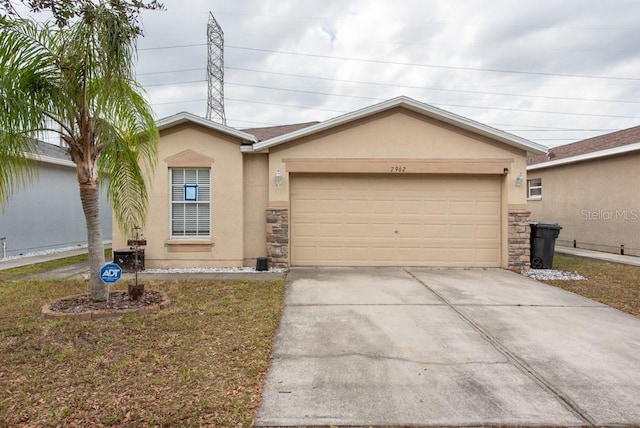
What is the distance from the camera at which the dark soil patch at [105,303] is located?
5848mm

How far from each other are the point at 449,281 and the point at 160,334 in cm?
589

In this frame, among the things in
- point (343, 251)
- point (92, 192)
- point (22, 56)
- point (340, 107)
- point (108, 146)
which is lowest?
point (343, 251)

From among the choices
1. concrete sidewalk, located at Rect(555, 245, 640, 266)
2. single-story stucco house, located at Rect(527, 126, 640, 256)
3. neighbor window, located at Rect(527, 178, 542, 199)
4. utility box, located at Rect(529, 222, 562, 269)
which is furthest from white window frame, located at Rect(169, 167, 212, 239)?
neighbor window, located at Rect(527, 178, 542, 199)

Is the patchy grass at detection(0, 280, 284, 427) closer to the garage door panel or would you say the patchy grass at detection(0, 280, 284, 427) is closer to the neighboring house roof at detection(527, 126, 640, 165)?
the garage door panel

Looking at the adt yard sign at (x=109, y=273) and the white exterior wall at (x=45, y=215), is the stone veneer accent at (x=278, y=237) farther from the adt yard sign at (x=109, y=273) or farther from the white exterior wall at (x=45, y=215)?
the white exterior wall at (x=45, y=215)

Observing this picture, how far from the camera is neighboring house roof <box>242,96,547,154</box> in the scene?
9391 millimetres

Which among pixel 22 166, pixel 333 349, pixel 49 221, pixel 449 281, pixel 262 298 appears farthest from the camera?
pixel 49 221

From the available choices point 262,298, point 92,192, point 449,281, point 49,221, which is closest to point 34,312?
point 92,192

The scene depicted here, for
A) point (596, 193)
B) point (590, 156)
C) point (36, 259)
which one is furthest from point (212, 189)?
point (596, 193)

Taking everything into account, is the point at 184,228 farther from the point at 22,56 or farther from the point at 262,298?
the point at 22,56

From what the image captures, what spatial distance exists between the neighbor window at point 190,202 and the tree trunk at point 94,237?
12.0 ft

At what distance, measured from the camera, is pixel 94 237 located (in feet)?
20.1

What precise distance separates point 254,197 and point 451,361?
6.92m

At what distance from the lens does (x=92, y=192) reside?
6086 millimetres
